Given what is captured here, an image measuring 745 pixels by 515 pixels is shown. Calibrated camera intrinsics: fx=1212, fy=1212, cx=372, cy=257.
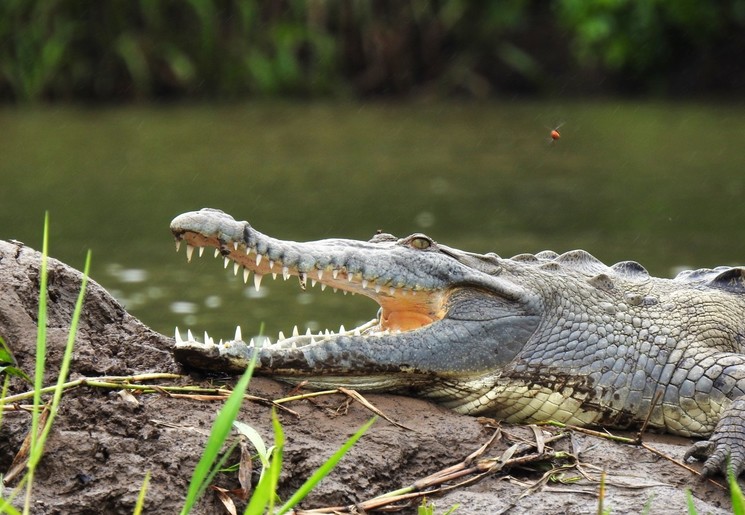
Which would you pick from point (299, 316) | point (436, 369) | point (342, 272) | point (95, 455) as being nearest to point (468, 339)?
point (436, 369)

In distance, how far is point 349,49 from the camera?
79.9 ft

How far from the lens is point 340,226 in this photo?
1172 cm

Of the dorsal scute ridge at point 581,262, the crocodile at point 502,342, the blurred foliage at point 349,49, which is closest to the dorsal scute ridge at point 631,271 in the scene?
the dorsal scute ridge at point 581,262

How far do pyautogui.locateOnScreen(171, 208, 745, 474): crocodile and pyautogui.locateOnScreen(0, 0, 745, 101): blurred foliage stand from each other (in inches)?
751

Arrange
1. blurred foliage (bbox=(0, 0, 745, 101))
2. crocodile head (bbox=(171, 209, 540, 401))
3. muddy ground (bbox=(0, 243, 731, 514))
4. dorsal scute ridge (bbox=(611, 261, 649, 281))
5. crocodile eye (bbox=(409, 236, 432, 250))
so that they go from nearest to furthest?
1. muddy ground (bbox=(0, 243, 731, 514))
2. crocodile head (bbox=(171, 209, 540, 401))
3. crocodile eye (bbox=(409, 236, 432, 250))
4. dorsal scute ridge (bbox=(611, 261, 649, 281))
5. blurred foliage (bbox=(0, 0, 745, 101))

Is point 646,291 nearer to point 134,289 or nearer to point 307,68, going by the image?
point 134,289

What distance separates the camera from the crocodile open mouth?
431 cm

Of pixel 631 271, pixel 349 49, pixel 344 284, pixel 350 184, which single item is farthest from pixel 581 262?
pixel 349 49

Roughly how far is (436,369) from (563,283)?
0.76 metres

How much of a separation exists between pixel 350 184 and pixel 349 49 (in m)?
10.0

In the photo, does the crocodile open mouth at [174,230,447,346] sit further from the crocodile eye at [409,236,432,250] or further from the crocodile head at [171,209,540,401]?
the crocodile eye at [409,236,432,250]

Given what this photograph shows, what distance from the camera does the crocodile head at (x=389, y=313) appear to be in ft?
14.0

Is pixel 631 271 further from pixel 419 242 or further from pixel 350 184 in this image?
pixel 350 184

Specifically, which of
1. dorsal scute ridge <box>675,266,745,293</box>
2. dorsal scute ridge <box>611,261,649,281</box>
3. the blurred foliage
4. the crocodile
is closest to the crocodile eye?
→ the crocodile
